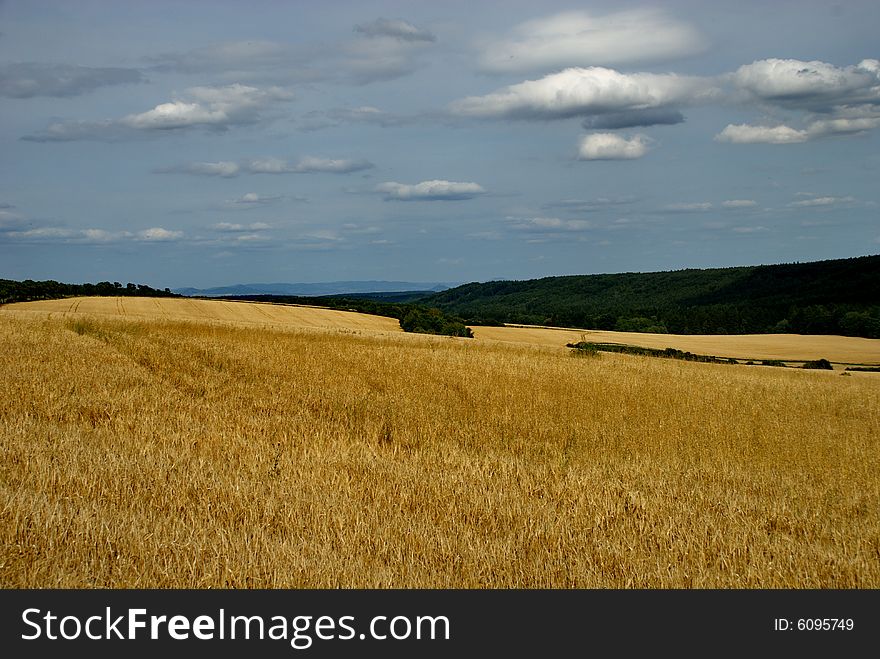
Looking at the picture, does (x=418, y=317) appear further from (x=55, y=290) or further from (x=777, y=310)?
(x=777, y=310)

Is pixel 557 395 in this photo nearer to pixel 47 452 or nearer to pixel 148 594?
pixel 47 452

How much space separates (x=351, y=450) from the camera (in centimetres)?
955

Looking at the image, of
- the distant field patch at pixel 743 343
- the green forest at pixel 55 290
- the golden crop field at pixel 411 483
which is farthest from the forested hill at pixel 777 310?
the golden crop field at pixel 411 483

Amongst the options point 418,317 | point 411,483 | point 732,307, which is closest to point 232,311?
point 418,317

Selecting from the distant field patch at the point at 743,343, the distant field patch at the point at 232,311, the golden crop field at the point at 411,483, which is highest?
the distant field patch at the point at 232,311

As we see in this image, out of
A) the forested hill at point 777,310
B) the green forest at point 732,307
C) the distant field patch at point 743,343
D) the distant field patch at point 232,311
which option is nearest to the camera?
the distant field patch at point 232,311

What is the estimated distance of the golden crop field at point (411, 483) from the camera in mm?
5625

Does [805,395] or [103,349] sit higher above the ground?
[103,349]

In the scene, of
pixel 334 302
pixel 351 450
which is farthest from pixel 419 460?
pixel 334 302

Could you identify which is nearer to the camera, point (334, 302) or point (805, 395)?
point (805, 395)

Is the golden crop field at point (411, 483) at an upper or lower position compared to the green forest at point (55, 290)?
lower

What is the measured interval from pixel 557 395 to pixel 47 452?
31.9 ft

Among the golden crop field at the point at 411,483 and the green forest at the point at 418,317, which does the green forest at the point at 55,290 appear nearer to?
the green forest at the point at 418,317

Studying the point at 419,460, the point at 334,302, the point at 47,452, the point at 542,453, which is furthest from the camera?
the point at 334,302
